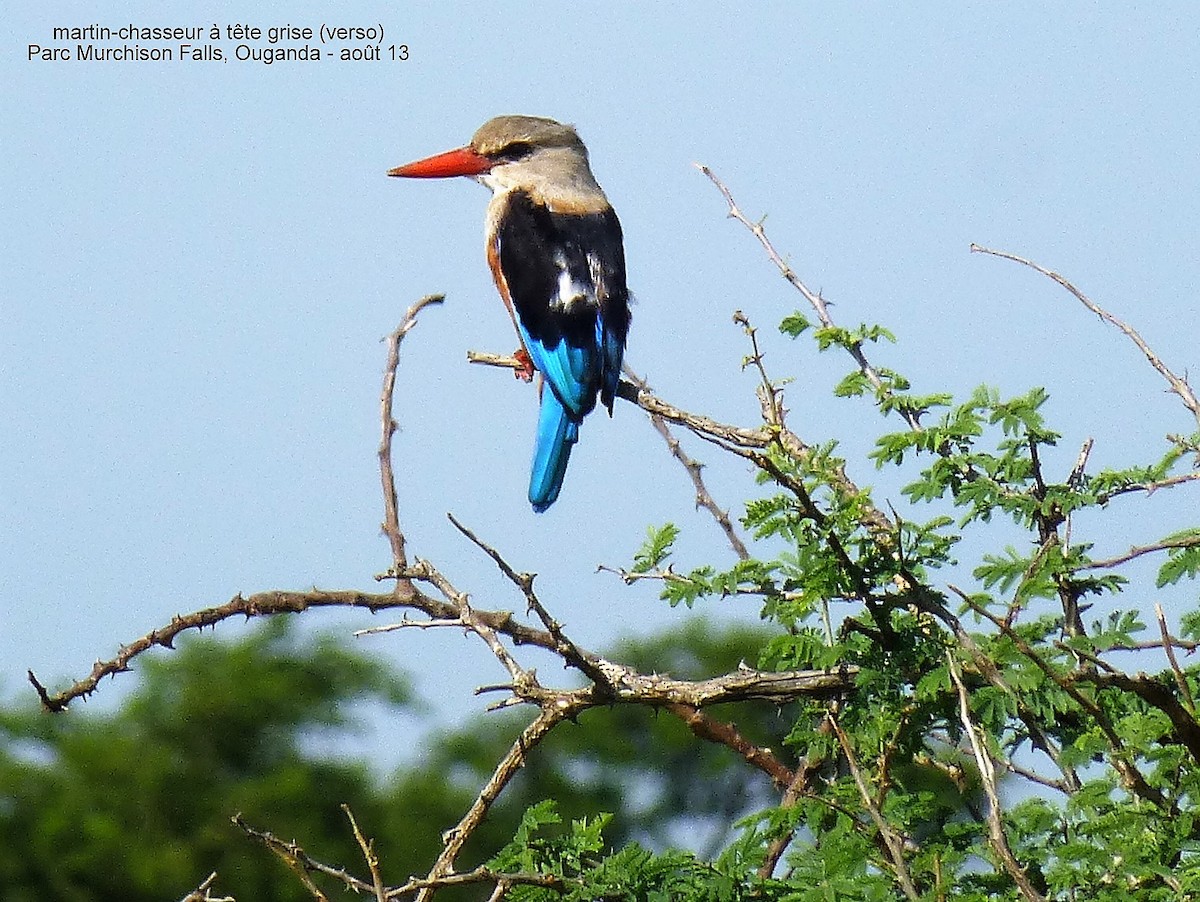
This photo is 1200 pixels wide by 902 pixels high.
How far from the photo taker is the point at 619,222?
12.3ft

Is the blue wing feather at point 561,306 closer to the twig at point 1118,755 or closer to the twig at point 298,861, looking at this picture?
the twig at point 298,861

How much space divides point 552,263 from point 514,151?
0.60 metres

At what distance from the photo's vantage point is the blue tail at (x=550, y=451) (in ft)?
9.71

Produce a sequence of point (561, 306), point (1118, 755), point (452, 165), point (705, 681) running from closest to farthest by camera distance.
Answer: point (1118, 755), point (705, 681), point (561, 306), point (452, 165)

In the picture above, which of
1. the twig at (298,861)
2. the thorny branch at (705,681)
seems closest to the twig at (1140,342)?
the thorny branch at (705,681)

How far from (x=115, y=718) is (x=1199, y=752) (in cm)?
361

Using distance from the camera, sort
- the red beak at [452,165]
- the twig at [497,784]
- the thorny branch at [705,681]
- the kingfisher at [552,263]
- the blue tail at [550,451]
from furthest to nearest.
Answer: the red beak at [452,165] < the kingfisher at [552,263] < the blue tail at [550,451] < the twig at [497,784] < the thorny branch at [705,681]

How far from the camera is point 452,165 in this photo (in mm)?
3881

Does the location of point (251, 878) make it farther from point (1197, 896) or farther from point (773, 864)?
point (1197, 896)

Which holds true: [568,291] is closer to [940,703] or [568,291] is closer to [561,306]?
[561,306]

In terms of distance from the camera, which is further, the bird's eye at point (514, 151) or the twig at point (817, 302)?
the bird's eye at point (514, 151)

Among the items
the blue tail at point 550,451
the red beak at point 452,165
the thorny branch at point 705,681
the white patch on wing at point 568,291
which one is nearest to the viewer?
the thorny branch at point 705,681

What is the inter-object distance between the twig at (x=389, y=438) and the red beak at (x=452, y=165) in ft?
4.40

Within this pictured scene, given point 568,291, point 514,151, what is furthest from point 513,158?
point 568,291
